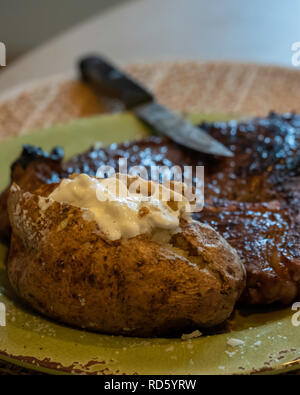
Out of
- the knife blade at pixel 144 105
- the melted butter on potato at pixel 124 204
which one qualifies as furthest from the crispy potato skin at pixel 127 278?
the knife blade at pixel 144 105

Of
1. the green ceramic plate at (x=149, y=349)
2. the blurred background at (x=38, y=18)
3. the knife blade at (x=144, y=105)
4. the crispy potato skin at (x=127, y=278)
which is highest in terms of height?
the blurred background at (x=38, y=18)

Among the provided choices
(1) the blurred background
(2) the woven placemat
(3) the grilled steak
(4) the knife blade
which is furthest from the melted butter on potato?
(1) the blurred background

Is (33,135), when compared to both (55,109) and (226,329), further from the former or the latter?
(226,329)

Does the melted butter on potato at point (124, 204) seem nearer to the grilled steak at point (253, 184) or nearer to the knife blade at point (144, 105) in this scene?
the grilled steak at point (253, 184)

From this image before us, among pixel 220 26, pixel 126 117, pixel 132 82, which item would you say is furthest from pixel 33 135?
pixel 220 26

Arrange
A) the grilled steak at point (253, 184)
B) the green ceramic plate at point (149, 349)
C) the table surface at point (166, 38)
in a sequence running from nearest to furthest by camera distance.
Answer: the green ceramic plate at point (149, 349) < the grilled steak at point (253, 184) < the table surface at point (166, 38)

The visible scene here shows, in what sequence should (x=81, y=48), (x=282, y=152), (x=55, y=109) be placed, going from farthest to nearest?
(x=81, y=48) < (x=55, y=109) < (x=282, y=152)
